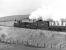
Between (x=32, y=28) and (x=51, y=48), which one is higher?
(x=32, y=28)

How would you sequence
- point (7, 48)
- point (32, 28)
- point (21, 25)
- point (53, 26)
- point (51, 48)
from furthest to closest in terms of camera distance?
point (21, 25) < point (32, 28) < point (53, 26) < point (7, 48) < point (51, 48)

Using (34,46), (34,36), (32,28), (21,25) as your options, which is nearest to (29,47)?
(34,46)

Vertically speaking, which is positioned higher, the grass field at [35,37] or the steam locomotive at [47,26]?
the steam locomotive at [47,26]

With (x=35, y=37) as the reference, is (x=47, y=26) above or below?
above

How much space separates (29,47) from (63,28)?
15.9 feet

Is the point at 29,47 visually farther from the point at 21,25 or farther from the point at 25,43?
the point at 21,25

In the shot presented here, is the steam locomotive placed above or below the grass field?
above

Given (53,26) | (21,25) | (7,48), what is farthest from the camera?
(21,25)

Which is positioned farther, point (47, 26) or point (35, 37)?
point (47, 26)

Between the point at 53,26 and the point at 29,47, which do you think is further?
the point at 53,26

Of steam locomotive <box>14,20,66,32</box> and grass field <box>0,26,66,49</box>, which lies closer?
grass field <box>0,26,66,49</box>

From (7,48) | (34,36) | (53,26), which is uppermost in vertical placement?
(53,26)

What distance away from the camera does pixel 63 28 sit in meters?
17.8

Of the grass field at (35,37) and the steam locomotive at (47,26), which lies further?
the steam locomotive at (47,26)
